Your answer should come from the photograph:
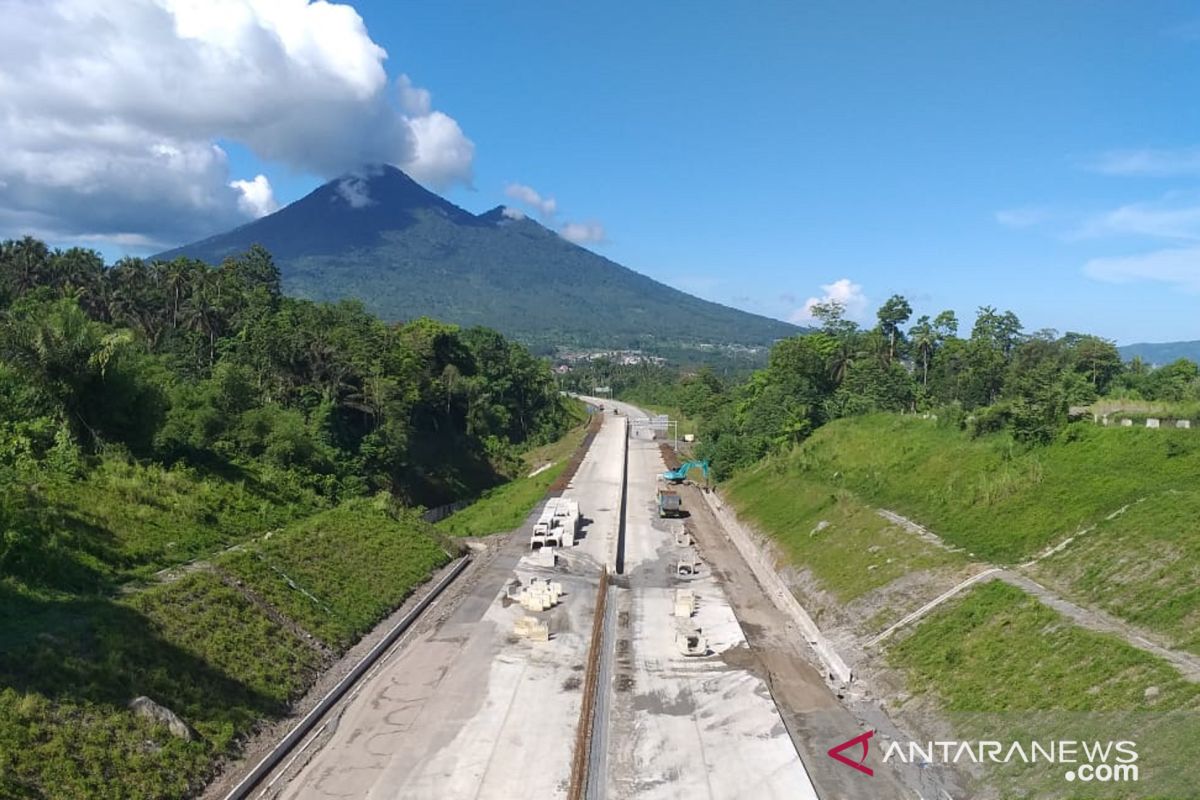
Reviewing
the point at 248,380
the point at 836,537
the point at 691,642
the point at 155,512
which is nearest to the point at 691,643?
the point at 691,642

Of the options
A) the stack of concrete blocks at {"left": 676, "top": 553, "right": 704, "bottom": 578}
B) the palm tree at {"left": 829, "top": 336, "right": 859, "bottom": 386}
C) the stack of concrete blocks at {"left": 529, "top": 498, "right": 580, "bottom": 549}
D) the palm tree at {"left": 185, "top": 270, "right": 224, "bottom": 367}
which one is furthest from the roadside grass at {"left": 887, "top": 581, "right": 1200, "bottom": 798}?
the palm tree at {"left": 185, "top": 270, "right": 224, "bottom": 367}

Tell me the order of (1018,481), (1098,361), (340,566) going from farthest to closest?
(1098,361) < (1018,481) < (340,566)

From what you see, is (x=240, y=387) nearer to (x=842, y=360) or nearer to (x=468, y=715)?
(x=468, y=715)

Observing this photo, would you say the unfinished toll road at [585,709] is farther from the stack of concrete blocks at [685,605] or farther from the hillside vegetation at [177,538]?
the hillside vegetation at [177,538]

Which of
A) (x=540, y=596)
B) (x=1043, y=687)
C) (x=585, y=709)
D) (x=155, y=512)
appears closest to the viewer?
(x=1043, y=687)

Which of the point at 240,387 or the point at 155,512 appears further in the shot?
the point at 240,387

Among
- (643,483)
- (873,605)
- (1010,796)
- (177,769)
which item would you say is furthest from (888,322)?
(177,769)
